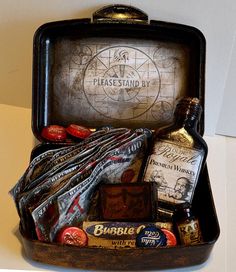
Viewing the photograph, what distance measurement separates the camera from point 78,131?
3.60ft

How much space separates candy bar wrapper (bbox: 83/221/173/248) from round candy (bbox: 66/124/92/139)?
0.24m

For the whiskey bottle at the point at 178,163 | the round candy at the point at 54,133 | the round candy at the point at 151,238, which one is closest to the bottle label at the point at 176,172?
the whiskey bottle at the point at 178,163

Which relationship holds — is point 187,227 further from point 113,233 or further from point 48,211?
point 48,211

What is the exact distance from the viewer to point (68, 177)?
0.97 meters

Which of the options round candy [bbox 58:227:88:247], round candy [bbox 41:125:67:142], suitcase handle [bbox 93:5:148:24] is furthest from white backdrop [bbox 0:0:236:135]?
round candy [bbox 58:227:88:247]

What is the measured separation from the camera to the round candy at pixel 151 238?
89 centimetres

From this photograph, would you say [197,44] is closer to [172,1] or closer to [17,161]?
[172,1]

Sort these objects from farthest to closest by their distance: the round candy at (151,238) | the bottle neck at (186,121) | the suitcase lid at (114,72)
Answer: the suitcase lid at (114,72) < the bottle neck at (186,121) < the round candy at (151,238)

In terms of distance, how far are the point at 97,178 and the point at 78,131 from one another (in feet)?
0.51

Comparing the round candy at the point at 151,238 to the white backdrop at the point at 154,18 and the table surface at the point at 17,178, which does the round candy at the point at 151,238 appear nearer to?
the table surface at the point at 17,178

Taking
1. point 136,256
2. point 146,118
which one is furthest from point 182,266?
point 146,118

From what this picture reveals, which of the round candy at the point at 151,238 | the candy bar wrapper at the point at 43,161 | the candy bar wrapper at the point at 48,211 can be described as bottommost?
the round candy at the point at 151,238

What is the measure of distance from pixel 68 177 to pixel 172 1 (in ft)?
1.59

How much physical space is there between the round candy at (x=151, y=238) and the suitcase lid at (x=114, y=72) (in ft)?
1.00
